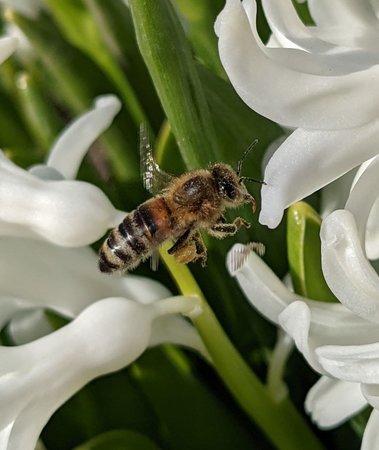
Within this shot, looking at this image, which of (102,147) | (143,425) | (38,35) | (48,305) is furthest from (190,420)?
(38,35)

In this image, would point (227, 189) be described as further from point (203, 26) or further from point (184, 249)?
point (203, 26)

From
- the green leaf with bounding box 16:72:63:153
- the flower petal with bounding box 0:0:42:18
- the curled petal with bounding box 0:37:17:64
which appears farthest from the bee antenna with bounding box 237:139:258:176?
the flower petal with bounding box 0:0:42:18

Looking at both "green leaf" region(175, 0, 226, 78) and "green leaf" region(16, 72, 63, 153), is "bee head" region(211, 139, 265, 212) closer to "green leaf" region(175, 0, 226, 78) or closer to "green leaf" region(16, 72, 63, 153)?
"green leaf" region(175, 0, 226, 78)

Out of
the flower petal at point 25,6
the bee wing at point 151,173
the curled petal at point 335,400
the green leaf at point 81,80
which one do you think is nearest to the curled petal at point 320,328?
the curled petal at point 335,400

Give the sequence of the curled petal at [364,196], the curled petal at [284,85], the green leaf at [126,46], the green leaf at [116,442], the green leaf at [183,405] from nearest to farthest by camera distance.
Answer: the curled petal at [284,85]
the curled petal at [364,196]
the green leaf at [116,442]
the green leaf at [183,405]
the green leaf at [126,46]

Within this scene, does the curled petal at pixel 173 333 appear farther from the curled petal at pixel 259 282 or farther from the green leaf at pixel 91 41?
the green leaf at pixel 91 41

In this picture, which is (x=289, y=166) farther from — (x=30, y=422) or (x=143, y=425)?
(x=143, y=425)

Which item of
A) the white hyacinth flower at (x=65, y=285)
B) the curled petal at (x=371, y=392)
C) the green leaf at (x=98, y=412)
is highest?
the curled petal at (x=371, y=392)
